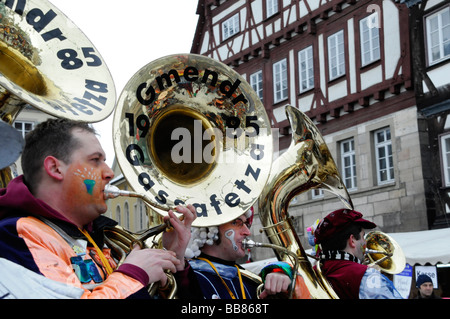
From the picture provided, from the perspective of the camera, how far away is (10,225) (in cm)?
202

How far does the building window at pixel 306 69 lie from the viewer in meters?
16.7

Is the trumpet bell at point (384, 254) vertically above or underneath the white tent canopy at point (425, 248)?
underneath

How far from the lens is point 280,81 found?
1788 centimetres

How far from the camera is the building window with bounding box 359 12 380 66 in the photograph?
1470 centimetres

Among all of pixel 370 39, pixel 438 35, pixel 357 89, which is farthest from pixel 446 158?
pixel 370 39

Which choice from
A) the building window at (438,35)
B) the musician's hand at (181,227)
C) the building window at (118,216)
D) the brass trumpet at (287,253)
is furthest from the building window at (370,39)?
the musician's hand at (181,227)

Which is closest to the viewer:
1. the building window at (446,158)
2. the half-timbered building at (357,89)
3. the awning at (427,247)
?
the awning at (427,247)

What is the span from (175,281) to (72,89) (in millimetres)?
955

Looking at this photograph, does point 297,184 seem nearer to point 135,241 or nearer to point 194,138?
point 194,138

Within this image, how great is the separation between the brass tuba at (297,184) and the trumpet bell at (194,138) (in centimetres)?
74

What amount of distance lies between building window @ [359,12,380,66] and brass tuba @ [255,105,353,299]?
10994 mm

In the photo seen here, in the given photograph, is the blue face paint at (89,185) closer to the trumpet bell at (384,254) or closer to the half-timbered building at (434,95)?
the trumpet bell at (384,254)
